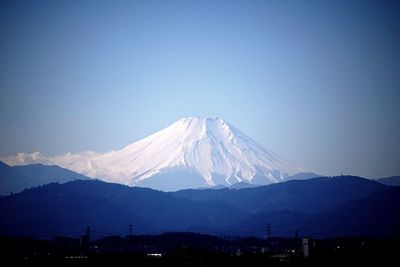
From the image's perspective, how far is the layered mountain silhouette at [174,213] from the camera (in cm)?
14512

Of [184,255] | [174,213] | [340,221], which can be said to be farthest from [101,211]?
[184,255]

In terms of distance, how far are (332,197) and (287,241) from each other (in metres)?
111

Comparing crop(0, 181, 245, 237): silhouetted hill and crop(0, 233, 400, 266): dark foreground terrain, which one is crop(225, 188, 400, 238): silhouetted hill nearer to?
crop(0, 181, 245, 237): silhouetted hill

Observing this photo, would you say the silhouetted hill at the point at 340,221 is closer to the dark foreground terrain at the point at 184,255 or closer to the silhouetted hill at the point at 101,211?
the silhouetted hill at the point at 101,211

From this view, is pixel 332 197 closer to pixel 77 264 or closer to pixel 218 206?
pixel 218 206

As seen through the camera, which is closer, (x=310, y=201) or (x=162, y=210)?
(x=162, y=210)

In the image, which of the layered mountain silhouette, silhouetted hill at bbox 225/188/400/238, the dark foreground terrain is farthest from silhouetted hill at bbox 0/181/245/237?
the dark foreground terrain

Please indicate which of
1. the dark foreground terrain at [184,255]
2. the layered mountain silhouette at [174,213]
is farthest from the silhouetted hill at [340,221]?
the dark foreground terrain at [184,255]

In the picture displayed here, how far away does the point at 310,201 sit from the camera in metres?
193

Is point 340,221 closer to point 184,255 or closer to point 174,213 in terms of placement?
point 174,213

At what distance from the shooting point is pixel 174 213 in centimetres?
17188

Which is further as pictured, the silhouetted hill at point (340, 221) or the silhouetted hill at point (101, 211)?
the silhouetted hill at point (101, 211)

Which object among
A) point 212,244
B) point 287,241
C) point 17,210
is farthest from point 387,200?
point 17,210

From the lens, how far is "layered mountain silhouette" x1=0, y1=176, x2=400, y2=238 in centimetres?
14512
